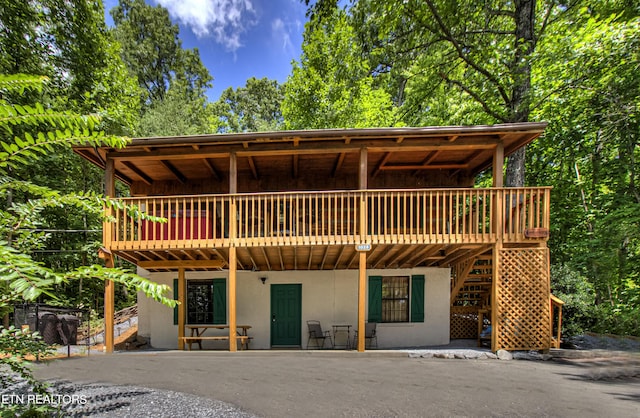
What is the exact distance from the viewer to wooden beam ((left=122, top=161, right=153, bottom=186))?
857cm

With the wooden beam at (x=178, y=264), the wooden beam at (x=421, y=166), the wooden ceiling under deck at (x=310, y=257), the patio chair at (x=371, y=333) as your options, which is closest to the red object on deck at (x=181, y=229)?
the wooden ceiling under deck at (x=310, y=257)

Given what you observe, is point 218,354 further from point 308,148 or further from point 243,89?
point 243,89

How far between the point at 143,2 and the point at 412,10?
1141 inches

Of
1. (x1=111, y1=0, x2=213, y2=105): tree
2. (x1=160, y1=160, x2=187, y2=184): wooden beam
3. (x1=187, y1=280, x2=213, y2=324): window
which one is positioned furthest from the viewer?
(x1=111, y1=0, x2=213, y2=105): tree

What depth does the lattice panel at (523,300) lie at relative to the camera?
7070mm

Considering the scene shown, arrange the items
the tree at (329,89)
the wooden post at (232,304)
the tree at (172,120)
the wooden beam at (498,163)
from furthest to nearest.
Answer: the tree at (172,120) → the tree at (329,89) → the wooden beam at (498,163) → the wooden post at (232,304)

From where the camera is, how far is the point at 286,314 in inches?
378

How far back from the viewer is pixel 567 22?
10.7 m

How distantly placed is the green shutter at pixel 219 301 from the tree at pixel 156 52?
22522 mm

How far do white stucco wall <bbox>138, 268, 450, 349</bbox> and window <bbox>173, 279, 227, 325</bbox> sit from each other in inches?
8.9

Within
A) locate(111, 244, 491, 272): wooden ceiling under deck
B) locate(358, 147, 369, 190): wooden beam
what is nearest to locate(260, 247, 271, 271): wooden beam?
locate(111, 244, 491, 272): wooden ceiling under deck

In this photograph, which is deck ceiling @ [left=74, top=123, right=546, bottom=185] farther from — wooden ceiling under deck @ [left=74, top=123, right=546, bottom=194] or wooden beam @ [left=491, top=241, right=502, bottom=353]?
wooden beam @ [left=491, top=241, right=502, bottom=353]

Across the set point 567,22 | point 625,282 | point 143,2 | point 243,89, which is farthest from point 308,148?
point 143,2

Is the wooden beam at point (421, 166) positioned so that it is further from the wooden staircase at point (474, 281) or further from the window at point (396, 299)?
the window at point (396, 299)
